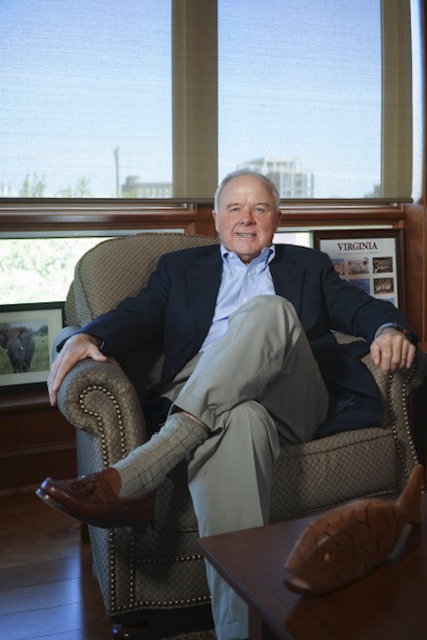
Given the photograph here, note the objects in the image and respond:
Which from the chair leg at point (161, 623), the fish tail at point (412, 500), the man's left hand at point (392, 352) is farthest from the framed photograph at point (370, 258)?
the fish tail at point (412, 500)

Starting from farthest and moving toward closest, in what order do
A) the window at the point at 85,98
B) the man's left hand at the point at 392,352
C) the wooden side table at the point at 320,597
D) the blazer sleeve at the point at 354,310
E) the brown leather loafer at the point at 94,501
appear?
the window at the point at 85,98
the blazer sleeve at the point at 354,310
the man's left hand at the point at 392,352
the brown leather loafer at the point at 94,501
the wooden side table at the point at 320,597

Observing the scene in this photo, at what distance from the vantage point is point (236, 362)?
6.05 ft

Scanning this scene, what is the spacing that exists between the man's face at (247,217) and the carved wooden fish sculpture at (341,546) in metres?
1.31

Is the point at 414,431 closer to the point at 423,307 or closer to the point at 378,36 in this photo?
the point at 423,307

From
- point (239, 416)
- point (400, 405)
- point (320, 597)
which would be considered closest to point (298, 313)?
point (400, 405)

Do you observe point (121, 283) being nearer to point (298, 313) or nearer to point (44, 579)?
point (298, 313)

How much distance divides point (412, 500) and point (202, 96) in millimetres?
2168

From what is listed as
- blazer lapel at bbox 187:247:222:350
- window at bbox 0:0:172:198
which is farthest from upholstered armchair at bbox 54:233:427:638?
window at bbox 0:0:172:198

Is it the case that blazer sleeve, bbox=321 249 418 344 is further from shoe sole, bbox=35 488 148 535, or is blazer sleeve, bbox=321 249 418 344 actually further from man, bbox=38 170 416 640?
shoe sole, bbox=35 488 148 535

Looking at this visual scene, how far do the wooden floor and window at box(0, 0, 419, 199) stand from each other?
3.88 ft

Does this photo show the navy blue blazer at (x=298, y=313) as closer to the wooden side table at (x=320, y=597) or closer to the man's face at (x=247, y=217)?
the man's face at (x=247, y=217)

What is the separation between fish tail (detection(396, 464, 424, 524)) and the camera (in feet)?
4.48

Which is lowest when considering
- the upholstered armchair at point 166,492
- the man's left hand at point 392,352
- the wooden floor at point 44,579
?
the wooden floor at point 44,579

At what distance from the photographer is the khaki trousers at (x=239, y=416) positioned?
1.76 metres
